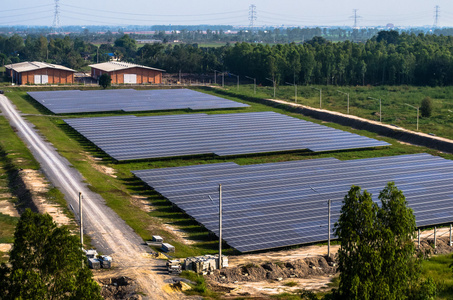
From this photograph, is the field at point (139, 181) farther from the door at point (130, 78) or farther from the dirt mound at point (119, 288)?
the door at point (130, 78)

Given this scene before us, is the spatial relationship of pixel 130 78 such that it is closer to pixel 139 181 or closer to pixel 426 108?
pixel 426 108

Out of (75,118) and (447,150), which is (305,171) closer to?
(447,150)

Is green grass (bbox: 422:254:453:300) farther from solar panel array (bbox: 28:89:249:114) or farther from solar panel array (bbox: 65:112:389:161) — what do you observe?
solar panel array (bbox: 28:89:249:114)

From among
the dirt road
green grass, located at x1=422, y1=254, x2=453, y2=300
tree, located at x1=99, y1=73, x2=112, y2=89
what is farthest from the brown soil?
tree, located at x1=99, y1=73, x2=112, y2=89

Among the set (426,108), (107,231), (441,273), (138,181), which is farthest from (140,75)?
(441,273)

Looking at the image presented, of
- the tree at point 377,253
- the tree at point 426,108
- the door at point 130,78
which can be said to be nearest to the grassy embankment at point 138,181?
the tree at point 426,108

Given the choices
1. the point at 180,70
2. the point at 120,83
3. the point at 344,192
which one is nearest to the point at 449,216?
the point at 344,192
